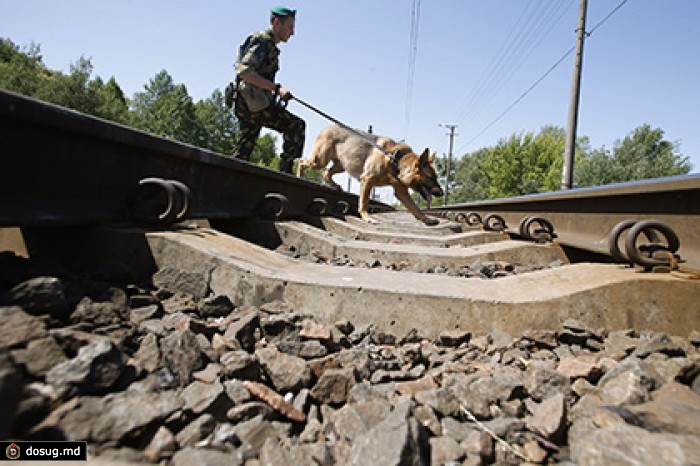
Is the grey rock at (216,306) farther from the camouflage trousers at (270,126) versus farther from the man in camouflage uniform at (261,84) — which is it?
the camouflage trousers at (270,126)

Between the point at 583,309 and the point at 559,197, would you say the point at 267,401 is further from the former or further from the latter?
the point at 559,197

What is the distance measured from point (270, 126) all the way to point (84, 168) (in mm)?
3498

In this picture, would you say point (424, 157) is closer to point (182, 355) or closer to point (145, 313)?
point (145, 313)

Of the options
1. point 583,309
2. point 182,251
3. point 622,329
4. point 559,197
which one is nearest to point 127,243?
point 182,251

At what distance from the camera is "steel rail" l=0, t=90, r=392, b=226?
141cm

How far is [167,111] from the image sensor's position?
186ft

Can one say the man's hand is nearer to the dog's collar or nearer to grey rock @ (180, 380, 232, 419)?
the dog's collar

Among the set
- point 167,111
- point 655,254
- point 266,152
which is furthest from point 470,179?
point 655,254

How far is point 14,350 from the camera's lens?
83 cm

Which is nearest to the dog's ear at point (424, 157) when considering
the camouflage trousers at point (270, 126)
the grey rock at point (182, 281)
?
the camouflage trousers at point (270, 126)

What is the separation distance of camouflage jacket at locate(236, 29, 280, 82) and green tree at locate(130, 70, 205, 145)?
57.8m

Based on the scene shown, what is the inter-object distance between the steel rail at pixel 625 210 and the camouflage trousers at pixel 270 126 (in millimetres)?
3383

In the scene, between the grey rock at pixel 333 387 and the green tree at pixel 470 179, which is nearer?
the grey rock at pixel 333 387

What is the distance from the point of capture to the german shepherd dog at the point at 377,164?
6383mm
